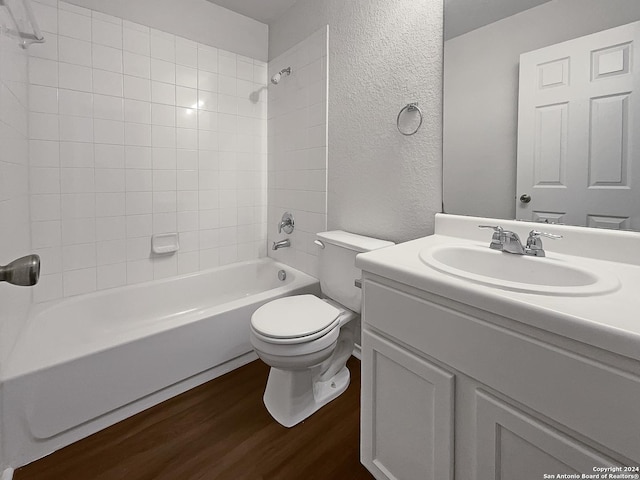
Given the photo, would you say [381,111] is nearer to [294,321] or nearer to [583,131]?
[583,131]

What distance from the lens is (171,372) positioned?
1.56 m

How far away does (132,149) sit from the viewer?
198cm

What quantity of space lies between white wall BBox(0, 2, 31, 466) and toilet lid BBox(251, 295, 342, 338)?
0.97 meters

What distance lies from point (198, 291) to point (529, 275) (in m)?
2.03

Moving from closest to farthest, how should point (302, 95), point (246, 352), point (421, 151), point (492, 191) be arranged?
point (492, 191), point (421, 151), point (246, 352), point (302, 95)

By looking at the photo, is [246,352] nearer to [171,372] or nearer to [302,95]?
[171,372]

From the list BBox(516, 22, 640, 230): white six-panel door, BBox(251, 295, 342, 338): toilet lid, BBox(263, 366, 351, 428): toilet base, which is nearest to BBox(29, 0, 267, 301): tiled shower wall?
BBox(251, 295, 342, 338): toilet lid

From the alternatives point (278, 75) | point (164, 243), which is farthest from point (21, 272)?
point (278, 75)

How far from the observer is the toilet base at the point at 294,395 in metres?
1.44

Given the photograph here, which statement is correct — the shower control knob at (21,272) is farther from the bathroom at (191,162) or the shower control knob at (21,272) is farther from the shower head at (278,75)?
the shower head at (278,75)

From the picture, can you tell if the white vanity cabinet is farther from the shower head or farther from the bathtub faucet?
the shower head

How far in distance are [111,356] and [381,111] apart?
5.67ft

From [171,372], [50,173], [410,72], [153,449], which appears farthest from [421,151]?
[50,173]

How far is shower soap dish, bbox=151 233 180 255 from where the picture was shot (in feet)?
6.93
